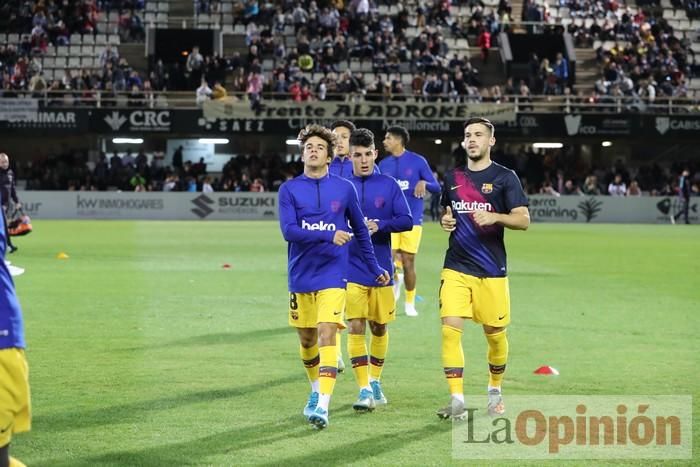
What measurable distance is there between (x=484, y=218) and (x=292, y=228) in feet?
4.46

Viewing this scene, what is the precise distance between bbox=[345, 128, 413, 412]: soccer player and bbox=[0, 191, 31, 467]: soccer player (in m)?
3.92

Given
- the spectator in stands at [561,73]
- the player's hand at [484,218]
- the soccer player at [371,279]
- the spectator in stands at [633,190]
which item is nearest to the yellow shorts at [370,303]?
the soccer player at [371,279]

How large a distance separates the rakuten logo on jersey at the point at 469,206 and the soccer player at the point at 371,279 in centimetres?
83

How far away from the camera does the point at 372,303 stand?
30.2 feet

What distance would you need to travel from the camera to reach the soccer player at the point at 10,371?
15.7ft

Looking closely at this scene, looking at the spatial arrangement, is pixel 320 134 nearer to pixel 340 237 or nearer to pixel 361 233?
pixel 340 237

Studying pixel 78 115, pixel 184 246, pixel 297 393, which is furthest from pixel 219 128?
pixel 297 393

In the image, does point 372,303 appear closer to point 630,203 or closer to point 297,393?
point 297,393

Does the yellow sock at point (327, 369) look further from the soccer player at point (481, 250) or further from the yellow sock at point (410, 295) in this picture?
the yellow sock at point (410, 295)

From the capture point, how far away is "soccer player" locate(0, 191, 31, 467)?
479 centimetres

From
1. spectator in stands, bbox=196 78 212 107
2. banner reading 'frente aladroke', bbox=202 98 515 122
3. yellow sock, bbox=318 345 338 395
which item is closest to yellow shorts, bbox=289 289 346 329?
yellow sock, bbox=318 345 338 395

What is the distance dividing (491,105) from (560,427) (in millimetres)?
38772

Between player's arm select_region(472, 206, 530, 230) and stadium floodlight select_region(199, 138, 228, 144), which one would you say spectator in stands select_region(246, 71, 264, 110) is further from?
player's arm select_region(472, 206, 530, 230)

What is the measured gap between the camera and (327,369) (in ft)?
26.6
